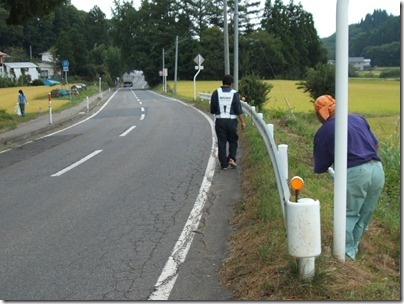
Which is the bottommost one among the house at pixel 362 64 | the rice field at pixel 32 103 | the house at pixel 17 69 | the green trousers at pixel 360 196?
the green trousers at pixel 360 196

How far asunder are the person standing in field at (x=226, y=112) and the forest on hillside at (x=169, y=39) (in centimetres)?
3570

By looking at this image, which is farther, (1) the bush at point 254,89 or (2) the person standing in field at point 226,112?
(1) the bush at point 254,89

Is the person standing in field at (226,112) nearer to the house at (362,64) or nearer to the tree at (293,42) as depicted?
the house at (362,64)

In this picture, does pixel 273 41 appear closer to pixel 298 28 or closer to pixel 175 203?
pixel 298 28

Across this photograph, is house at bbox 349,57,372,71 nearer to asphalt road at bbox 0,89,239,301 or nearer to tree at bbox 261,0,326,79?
asphalt road at bbox 0,89,239,301

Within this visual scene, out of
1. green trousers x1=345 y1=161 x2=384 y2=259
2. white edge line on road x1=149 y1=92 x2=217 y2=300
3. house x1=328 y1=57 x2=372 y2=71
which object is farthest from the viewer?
house x1=328 y1=57 x2=372 y2=71

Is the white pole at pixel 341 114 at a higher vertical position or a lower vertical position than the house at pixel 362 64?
lower

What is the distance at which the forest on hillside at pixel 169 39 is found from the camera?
2311 inches

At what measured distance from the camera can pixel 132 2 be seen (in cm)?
11812

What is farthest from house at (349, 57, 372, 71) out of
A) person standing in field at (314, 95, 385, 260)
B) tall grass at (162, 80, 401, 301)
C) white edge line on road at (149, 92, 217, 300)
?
person standing in field at (314, 95, 385, 260)

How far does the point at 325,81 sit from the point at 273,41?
35855mm

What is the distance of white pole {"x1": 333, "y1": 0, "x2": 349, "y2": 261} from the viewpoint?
3.90 meters

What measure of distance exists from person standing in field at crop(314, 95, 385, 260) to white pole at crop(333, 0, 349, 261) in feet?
1.60

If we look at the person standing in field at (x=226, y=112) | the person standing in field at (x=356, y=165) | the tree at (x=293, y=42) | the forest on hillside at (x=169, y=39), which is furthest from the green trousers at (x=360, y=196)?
the tree at (x=293, y=42)
